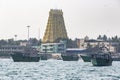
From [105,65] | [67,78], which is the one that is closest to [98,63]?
[105,65]

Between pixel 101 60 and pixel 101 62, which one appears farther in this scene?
pixel 101 62

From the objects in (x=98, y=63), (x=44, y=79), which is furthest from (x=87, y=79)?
(x=98, y=63)

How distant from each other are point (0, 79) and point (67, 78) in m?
12.3

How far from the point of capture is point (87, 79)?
95750 mm

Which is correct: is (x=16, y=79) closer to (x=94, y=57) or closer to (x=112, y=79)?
(x=112, y=79)

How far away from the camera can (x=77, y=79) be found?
3767 inches

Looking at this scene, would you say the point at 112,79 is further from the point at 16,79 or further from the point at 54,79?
the point at 16,79

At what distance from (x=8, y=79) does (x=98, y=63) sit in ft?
269

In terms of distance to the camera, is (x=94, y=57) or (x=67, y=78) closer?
(x=67, y=78)

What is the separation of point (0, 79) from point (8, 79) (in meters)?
1.51

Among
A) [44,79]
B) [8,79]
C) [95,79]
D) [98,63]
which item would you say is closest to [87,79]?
[95,79]

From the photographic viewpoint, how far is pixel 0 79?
Answer: 92875 mm

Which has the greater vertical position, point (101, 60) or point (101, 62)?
point (101, 60)

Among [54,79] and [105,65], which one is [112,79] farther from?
[105,65]
